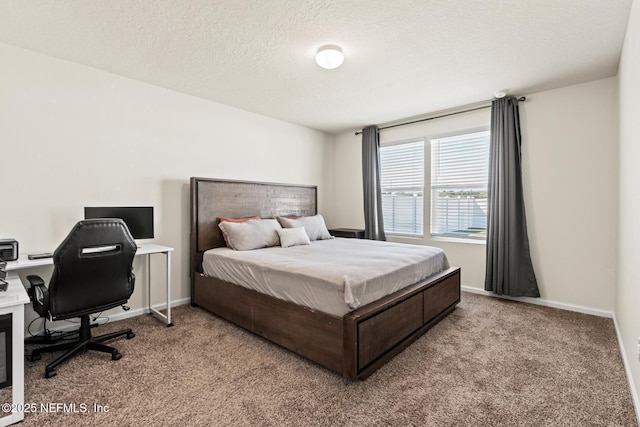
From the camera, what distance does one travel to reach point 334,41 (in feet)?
8.00

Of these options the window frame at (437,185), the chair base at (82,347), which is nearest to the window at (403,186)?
the window frame at (437,185)

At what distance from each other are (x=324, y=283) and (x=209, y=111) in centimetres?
281

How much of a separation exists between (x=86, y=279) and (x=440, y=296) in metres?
2.96

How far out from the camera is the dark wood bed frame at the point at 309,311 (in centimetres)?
200

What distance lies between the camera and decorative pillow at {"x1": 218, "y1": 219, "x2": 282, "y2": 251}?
3.43m

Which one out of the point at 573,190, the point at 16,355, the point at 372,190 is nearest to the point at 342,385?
the point at 16,355

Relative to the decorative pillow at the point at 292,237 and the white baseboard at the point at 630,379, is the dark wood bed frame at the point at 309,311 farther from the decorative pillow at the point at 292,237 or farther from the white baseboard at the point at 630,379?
the white baseboard at the point at 630,379

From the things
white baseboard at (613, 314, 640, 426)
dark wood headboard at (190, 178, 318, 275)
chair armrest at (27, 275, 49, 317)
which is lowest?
white baseboard at (613, 314, 640, 426)

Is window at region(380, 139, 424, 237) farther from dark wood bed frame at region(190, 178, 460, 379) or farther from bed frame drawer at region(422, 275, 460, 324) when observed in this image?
dark wood bed frame at region(190, 178, 460, 379)

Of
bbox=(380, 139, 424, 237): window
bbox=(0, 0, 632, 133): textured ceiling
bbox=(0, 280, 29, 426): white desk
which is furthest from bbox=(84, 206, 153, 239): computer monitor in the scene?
bbox=(380, 139, 424, 237): window

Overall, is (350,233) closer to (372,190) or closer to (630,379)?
(372,190)

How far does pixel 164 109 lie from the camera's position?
3414 mm

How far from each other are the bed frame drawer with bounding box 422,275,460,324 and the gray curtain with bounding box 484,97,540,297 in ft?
2.42

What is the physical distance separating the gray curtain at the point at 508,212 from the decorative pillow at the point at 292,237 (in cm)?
230
